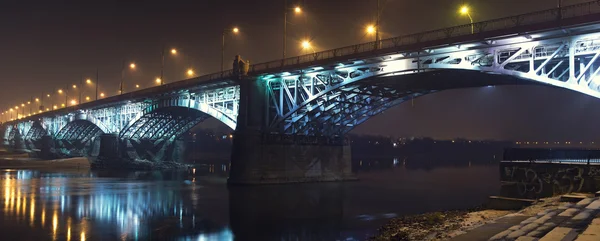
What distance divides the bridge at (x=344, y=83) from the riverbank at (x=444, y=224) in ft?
36.8

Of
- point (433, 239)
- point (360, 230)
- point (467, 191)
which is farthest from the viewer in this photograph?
point (467, 191)

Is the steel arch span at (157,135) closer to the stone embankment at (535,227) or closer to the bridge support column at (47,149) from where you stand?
the bridge support column at (47,149)

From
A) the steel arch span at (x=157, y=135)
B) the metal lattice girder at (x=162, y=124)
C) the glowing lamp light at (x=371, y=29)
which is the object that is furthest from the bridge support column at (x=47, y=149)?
the glowing lamp light at (x=371, y=29)

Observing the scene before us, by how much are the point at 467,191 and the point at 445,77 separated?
12.0 meters

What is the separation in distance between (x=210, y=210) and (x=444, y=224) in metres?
16.3

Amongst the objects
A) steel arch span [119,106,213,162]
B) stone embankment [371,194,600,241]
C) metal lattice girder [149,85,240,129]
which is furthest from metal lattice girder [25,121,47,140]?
stone embankment [371,194,600,241]

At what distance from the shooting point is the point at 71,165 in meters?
84.1

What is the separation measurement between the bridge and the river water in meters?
5.19

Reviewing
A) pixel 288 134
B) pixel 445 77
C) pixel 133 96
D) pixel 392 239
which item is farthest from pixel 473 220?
pixel 133 96

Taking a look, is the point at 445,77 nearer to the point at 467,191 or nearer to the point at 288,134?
the point at 467,191

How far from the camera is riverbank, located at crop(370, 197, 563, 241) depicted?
1708 centimetres

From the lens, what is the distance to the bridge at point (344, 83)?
29.4 metres

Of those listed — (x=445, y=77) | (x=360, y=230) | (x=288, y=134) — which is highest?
(x=445, y=77)

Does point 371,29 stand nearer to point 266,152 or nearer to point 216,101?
point 266,152
